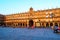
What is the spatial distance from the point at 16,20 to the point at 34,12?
19.2m

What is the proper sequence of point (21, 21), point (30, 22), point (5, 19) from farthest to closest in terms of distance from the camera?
1. point (5, 19)
2. point (21, 21)
3. point (30, 22)

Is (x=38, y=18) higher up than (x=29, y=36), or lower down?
higher up

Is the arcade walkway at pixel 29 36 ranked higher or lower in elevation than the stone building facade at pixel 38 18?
lower

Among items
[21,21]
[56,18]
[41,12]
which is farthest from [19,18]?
[56,18]

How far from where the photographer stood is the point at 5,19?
447 feet

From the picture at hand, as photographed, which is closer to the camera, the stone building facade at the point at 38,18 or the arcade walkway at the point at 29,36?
the arcade walkway at the point at 29,36

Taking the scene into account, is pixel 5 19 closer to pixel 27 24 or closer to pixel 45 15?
pixel 27 24

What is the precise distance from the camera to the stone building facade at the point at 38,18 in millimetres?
95312

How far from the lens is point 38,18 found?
4117 inches

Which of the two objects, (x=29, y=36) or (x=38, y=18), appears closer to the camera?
(x=29, y=36)

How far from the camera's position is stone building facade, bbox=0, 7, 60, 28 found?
95312 mm

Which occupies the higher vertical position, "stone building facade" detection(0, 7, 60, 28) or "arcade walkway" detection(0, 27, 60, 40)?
"stone building facade" detection(0, 7, 60, 28)

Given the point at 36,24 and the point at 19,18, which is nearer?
the point at 36,24

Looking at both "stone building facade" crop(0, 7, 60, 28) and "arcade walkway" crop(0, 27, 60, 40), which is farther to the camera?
"stone building facade" crop(0, 7, 60, 28)
